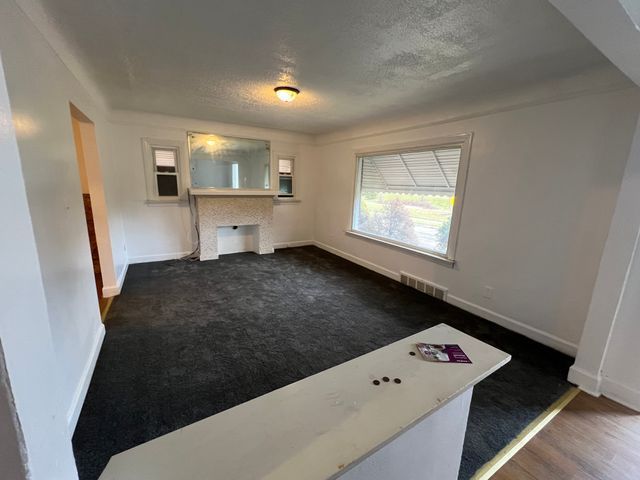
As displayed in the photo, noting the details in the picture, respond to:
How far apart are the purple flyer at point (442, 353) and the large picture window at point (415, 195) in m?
2.49

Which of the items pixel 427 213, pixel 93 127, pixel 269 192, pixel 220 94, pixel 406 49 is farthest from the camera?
pixel 269 192

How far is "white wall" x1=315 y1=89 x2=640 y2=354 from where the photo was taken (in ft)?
7.18

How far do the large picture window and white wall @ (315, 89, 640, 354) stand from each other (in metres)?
0.15

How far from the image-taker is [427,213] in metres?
3.68

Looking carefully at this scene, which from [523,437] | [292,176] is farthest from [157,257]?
[523,437]

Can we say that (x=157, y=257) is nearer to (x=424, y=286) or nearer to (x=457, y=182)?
(x=424, y=286)

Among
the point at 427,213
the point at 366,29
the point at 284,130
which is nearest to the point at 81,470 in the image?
the point at 366,29

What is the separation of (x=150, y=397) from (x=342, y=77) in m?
2.90

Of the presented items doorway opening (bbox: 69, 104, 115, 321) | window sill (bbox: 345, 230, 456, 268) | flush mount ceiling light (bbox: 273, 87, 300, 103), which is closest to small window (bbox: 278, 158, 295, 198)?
window sill (bbox: 345, 230, 456, 268)

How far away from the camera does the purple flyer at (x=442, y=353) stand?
3.33 feet

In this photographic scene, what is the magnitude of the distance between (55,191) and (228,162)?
3.30m

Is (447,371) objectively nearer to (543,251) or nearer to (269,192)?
(543,251)

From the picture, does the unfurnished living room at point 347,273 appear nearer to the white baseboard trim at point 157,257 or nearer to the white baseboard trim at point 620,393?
the white baseboard trim at point 620,393

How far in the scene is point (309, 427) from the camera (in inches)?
28.1
